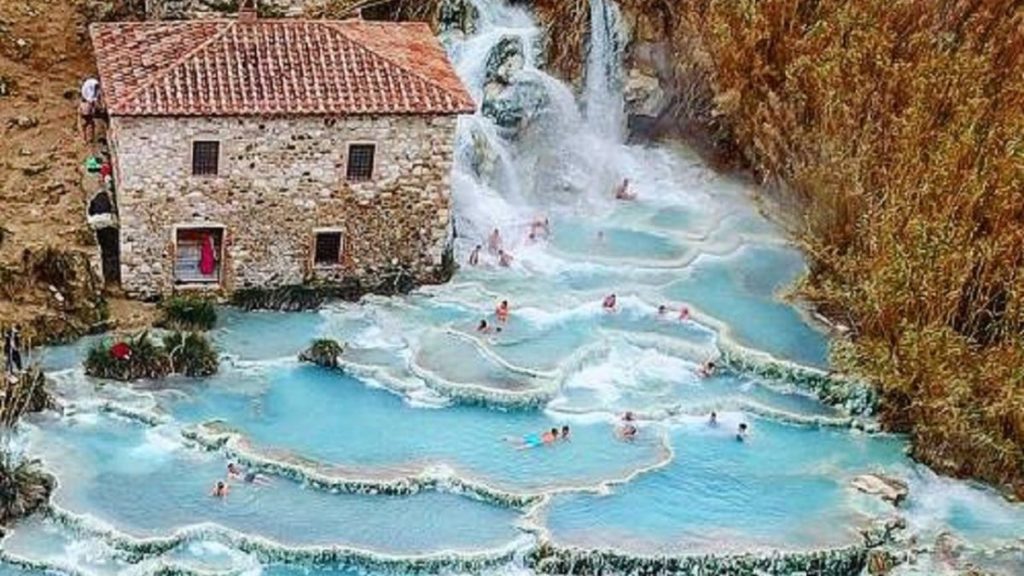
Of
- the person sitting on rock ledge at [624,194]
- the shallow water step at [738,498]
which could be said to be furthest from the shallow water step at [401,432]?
the person sitting on rock ledge at [624,194]

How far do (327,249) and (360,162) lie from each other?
227cm

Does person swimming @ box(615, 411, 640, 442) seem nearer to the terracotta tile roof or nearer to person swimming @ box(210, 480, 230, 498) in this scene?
the terracotta tile roof

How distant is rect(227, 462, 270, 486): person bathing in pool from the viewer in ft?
105

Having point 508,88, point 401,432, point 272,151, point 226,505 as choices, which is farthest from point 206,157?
point 508,88

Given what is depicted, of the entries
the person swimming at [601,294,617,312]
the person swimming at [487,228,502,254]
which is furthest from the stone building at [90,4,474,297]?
the person swimming at [601,294,617,312]

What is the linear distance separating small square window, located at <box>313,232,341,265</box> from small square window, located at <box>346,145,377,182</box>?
4.68 feet

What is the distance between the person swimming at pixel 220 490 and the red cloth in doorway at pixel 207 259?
24.4 feet

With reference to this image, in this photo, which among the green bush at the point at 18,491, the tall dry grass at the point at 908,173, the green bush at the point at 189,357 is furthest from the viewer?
the green bush at the point at 189,357

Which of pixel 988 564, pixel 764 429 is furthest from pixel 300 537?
pixel 988 564

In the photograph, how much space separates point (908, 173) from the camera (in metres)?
36.9

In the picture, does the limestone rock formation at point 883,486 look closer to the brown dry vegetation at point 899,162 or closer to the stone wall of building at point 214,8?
the brown dry vegetation at point 899,162

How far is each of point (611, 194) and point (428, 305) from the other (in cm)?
816

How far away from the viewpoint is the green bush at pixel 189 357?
1377 inches

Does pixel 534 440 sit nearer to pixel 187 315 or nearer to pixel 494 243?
→ pixel 494 243
